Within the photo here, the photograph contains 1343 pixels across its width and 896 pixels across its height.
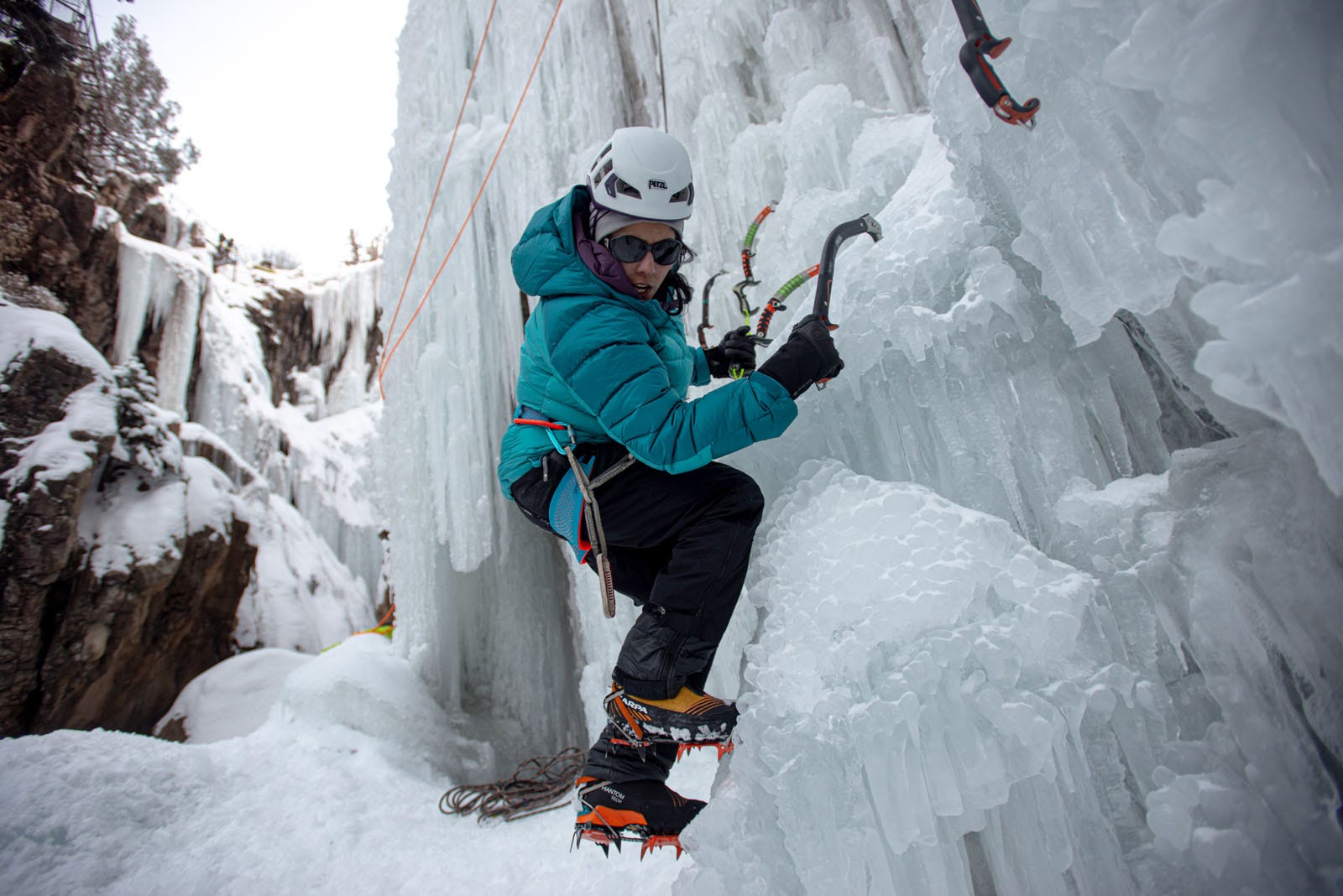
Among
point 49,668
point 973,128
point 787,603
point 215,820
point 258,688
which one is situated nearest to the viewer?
point 973,128

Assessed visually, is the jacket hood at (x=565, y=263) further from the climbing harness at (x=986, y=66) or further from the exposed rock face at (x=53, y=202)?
the exposed rock face at (x=53, y=202)

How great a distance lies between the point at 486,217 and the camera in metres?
4.22

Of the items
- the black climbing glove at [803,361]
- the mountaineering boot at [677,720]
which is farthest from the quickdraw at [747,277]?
the mountaineering boot at [677,720]

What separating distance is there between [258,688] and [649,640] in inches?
261

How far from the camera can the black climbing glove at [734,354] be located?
71.7 inches

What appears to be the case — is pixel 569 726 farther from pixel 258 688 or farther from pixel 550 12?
pixel 550 12

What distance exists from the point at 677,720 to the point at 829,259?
106cm

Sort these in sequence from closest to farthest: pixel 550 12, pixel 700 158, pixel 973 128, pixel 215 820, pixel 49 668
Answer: pixel 973 128
pixel 215 820
pixel 700 158
pixel 550 12
pixel 49 668

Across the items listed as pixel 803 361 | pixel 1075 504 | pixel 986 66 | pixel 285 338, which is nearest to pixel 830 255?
pixel 803 361

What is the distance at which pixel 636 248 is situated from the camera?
1.47 m

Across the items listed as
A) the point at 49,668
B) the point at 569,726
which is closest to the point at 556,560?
the point at 569,726

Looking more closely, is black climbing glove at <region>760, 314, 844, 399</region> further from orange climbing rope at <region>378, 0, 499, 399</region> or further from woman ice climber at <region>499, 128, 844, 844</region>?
orange climbing rope at <region>378, 0, 499, 399</region>

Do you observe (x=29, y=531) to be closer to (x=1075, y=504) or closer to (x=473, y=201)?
(x=473, y=201)

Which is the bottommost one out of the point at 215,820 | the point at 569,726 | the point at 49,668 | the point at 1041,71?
the point at 569,726
